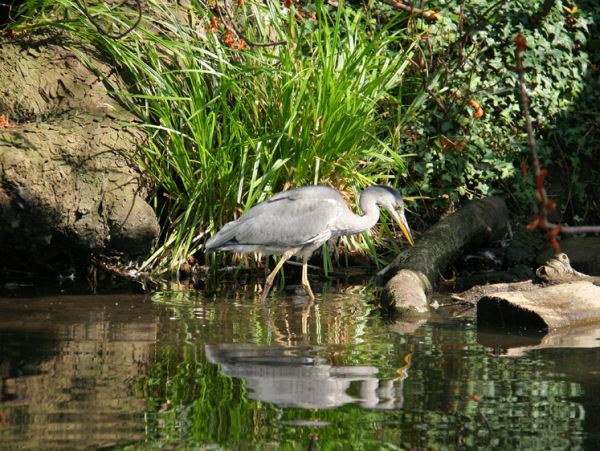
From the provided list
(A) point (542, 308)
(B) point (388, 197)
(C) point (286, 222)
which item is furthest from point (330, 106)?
(A) point (542, 308)

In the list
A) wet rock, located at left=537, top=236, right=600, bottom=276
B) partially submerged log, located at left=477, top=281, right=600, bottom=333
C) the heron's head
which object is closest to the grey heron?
the heron's head

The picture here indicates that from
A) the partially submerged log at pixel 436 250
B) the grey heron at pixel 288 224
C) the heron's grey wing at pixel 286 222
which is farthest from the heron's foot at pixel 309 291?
the partially submerged log at pixel 436 250

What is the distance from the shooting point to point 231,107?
Answer: 8539 mm

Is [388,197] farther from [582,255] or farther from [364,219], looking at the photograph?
[582,255]

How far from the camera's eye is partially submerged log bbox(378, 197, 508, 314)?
6.45m

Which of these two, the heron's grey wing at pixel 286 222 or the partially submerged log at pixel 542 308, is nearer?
the partially submerged log at pixel 542 308

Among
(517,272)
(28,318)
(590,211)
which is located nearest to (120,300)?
(28,318)

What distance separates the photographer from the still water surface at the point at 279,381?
139 inches

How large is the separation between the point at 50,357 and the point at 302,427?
1868mm

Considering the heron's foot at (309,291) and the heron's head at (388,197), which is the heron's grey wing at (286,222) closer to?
the heron's foot at (309,291)

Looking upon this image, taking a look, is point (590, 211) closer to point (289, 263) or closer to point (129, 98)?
point (289, 263)

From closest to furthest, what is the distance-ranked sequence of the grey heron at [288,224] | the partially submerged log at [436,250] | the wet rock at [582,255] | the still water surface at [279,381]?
the still water surface at [279,381] < the partially submerged log at [436,250] < the grey heron at [288,224] < the wet rock at [582,255]

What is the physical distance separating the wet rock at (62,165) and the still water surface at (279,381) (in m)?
0.96

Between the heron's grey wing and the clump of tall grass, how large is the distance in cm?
64
